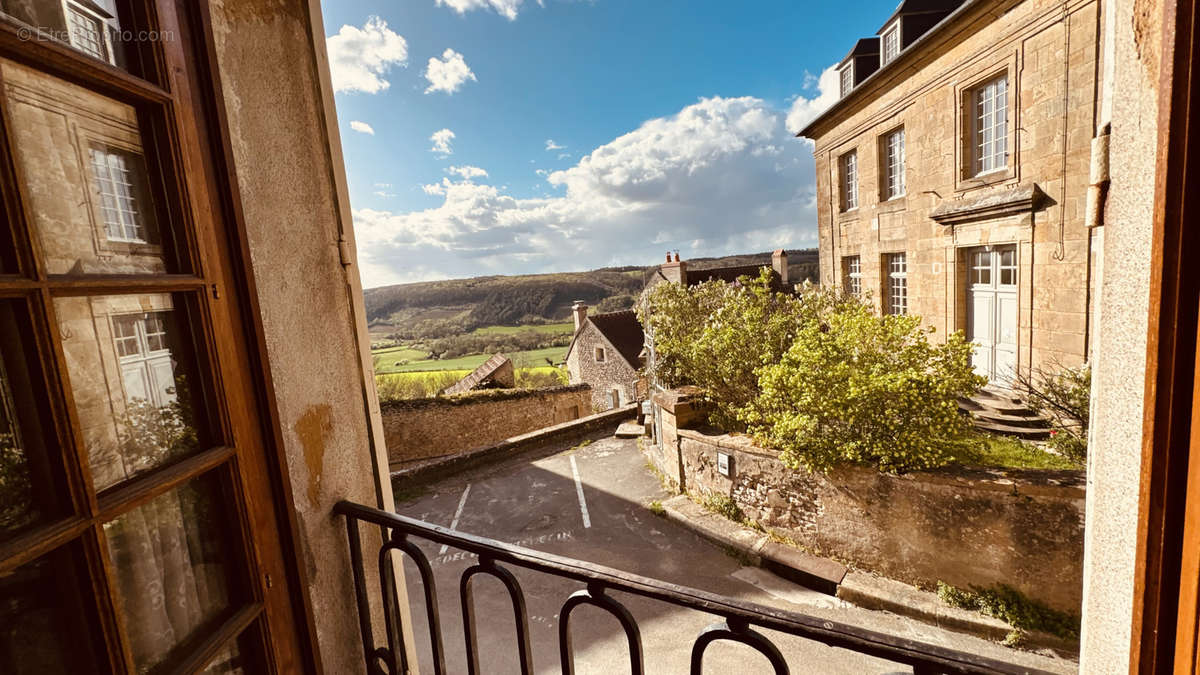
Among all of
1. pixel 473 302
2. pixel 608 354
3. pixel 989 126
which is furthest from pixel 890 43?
pixel 473 302

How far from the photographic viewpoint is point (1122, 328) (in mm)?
979

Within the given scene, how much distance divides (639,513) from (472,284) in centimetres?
5485

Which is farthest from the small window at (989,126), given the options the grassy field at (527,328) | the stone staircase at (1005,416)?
the grassy field at (527,328)

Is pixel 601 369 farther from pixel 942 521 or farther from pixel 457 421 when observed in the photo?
pixel 942 521

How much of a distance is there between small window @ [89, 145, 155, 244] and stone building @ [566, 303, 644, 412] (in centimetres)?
1763

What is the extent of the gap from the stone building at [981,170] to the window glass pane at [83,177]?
287 inches

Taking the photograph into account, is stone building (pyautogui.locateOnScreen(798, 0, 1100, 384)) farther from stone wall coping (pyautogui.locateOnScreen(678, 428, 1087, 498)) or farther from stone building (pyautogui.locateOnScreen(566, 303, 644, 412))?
stone building (pyautogui.locateOnScreen(566, 303, 644, 412))

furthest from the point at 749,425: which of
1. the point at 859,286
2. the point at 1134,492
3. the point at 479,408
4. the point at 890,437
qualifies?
the point at 479,408

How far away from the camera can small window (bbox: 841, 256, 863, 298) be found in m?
12.8

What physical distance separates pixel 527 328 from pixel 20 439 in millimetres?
54888

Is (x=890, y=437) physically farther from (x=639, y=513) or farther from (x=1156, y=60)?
(x=1156, y=60)

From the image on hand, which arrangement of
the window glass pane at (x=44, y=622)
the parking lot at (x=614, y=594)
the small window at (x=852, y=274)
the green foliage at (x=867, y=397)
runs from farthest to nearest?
the small window at (x=852, y=274), the green foliage at (x=867, y=397), the parking lot at (x=614, y=594), the window glass pane at (x=44, y=622)

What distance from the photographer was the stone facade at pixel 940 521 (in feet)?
14.3

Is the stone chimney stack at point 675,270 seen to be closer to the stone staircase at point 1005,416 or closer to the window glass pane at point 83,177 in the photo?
the stone staircase at point 1005,416
